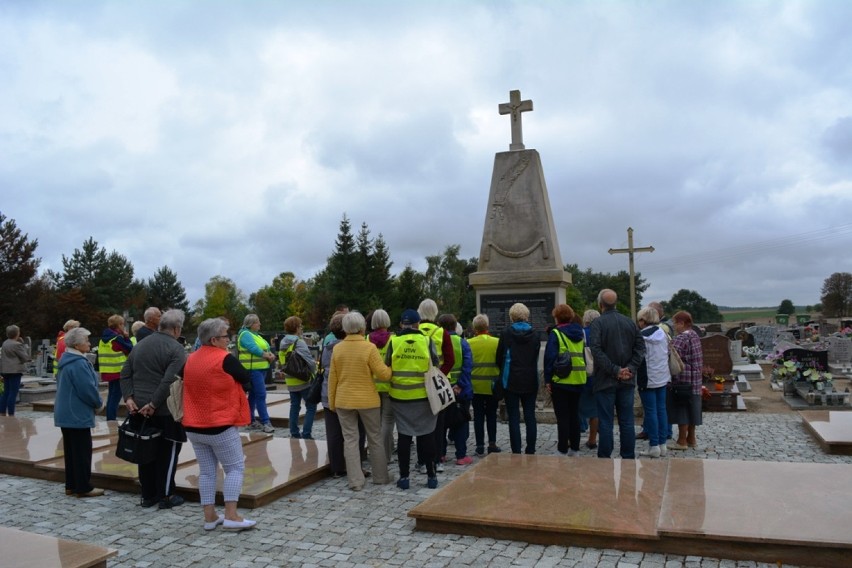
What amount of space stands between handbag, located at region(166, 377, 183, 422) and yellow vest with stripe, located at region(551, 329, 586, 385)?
13.2 ft

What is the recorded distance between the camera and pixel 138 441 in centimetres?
593

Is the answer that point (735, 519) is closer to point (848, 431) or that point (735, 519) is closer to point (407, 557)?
point (407, 557)

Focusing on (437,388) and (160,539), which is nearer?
(160,539)

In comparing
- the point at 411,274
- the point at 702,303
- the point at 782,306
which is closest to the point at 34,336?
the point at 411,274

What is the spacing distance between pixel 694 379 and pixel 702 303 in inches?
3340

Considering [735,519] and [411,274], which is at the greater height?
[411,274]

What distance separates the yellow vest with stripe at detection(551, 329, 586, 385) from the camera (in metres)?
7.41

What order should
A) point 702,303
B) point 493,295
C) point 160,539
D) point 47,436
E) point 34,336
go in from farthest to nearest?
point 702,303, point 34,336, point 493,295, point 47,436, point 160,539

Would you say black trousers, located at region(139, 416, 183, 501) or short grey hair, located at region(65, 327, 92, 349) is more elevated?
short grey hair, located at region(65, 327, 92, 349)

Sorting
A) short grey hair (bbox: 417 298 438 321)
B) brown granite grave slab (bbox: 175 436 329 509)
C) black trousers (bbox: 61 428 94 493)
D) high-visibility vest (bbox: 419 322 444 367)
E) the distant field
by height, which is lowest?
brown granite grave slab (bbox: 175 436 329 509)

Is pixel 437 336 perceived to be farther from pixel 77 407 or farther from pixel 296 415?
pixel 77 407

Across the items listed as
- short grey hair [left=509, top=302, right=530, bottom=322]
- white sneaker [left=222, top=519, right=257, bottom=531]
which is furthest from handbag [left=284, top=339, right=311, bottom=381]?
white sneaker [left=222, top=519, right=257, bottom=531]

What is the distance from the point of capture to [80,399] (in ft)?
20.7

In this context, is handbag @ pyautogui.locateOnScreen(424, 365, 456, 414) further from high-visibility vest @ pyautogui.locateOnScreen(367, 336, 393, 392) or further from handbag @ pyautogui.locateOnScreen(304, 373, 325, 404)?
handbag @ pyautogui.locateOnScreen(304, 373, 325, 404)
